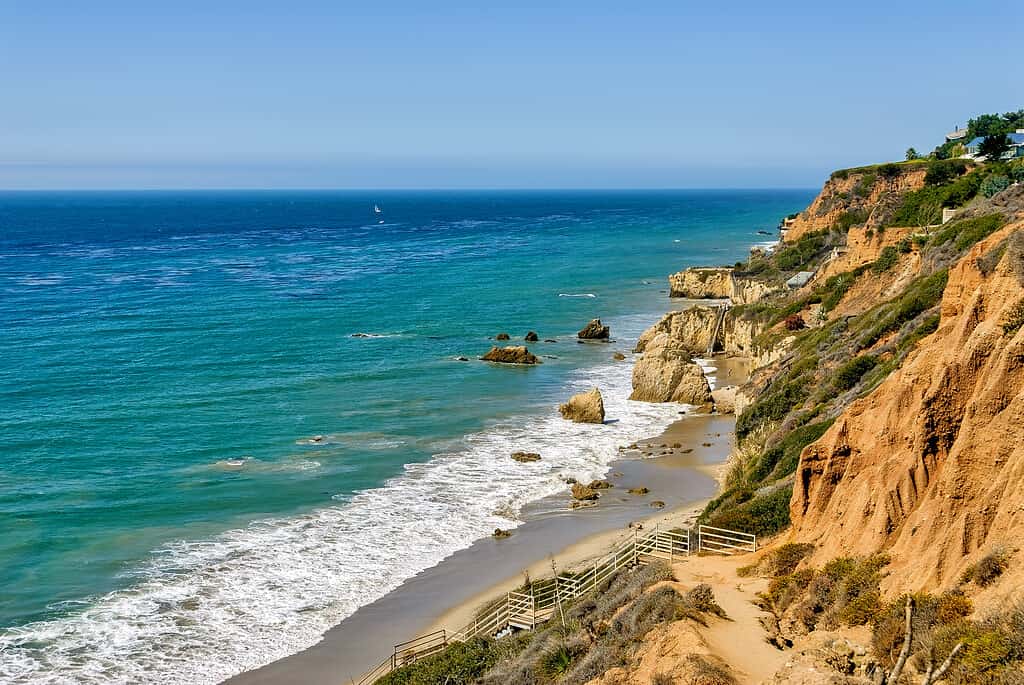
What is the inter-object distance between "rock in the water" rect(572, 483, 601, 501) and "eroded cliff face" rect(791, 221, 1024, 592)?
1548cm

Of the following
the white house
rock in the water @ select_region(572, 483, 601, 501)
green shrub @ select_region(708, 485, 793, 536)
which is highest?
the white house

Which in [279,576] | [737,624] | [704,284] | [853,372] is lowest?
[279,576]

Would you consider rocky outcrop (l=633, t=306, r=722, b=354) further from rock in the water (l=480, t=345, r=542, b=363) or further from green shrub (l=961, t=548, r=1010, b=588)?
green shrub (l=961, t=548, r=1010, b=588)

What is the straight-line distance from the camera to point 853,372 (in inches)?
1219

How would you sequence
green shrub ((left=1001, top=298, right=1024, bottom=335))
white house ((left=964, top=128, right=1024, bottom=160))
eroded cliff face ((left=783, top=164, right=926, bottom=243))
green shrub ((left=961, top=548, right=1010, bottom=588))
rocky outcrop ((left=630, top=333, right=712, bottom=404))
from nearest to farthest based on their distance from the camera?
green shrub ((left=961, top=548, right=1010, bottom=588)) < green shrub ((left=1001, top=298, right=1024, bottom=335)) < rocky outcrop ((left=630, top=333, right=712, bottom=404)) < white house ((left=964, top=128, right=1024, bottom=160)) < eroded cliff face ((left=783, top=164, right=926, bottom=243))

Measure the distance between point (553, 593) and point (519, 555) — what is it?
6650 mm

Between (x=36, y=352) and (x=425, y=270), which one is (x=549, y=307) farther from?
(x=36, y=352)

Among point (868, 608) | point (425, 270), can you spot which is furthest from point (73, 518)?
point (425, 270)

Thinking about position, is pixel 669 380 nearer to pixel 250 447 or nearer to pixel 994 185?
pixel 994 185

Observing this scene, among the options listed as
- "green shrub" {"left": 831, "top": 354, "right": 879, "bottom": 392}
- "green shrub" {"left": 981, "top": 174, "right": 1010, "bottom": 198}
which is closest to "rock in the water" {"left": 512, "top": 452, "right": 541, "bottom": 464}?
"green shrub" {"left": 831, "top": 354, "right": 879, "bottom": 392}

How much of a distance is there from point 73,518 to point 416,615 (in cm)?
1453

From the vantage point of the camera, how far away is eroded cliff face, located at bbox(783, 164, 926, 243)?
81.8 meters

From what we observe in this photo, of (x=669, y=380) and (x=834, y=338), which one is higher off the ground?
(x=834, y=338)

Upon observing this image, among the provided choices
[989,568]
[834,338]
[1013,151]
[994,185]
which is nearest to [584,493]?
[834,338]
